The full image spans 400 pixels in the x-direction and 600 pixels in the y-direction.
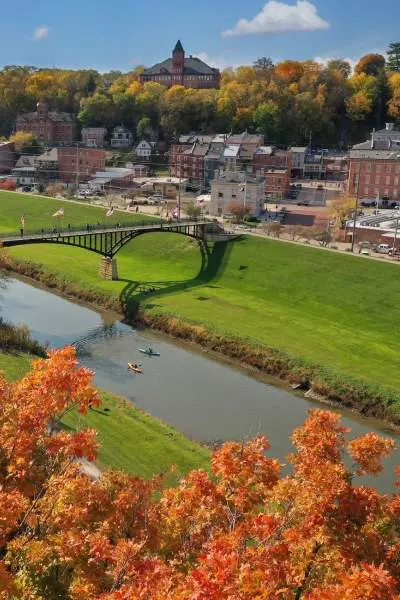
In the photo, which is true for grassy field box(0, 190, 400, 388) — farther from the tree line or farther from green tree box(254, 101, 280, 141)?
the tree line

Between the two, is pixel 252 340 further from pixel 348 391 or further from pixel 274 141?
pixel 274 141

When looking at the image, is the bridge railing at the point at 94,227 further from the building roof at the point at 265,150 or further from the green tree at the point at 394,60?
the green tree at the point at 394,60

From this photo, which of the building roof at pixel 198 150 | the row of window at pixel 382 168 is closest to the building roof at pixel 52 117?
the building roof at pixel 198 150

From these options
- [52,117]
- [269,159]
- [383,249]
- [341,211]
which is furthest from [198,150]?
[383,249]

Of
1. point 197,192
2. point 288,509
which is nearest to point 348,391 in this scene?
point 288,509

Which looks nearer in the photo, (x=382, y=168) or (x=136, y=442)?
(x=136, y=442)

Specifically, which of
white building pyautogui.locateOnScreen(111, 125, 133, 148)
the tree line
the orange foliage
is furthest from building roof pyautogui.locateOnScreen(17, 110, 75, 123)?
the orange foliage

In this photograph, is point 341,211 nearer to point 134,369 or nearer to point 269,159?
point 269,159
